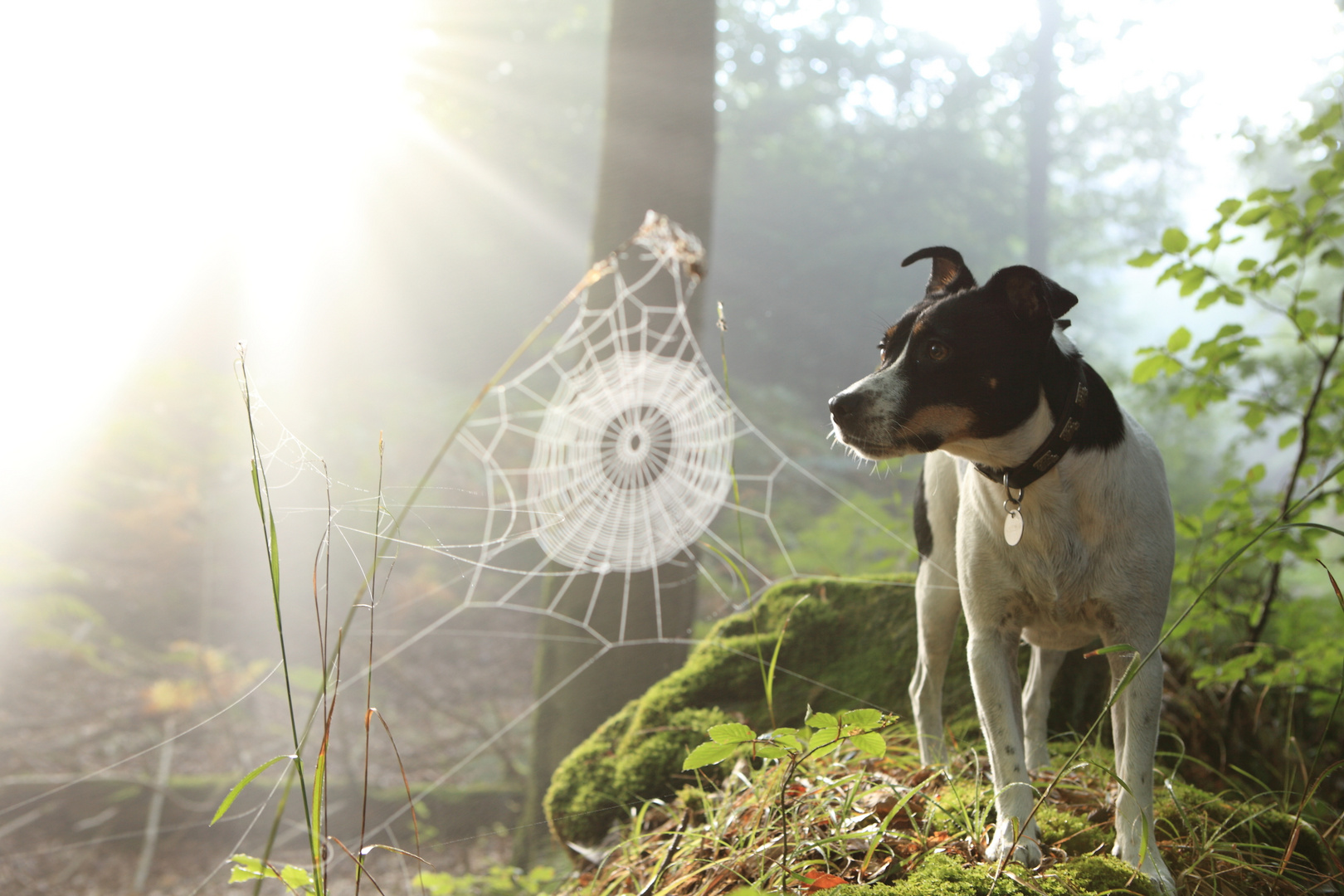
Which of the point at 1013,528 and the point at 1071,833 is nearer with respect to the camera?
the point at 1013,528

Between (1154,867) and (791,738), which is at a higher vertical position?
(791,738)

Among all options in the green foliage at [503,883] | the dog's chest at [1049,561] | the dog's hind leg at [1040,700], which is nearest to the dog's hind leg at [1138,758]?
the dog's chest at [1049,561]

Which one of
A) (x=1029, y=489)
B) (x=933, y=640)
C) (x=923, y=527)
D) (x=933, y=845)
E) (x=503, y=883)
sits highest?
(x=1029, y=489)

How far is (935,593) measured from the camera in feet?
8.02

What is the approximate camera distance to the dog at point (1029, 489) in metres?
1.70

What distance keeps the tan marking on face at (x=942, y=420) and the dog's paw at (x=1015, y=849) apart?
0.93 meters

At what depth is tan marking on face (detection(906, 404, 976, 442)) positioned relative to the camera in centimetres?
169

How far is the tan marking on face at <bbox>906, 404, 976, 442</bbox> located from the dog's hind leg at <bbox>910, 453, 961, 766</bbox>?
689 millimetres

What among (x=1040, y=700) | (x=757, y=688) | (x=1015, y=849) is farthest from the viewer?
(x=757, y=688)

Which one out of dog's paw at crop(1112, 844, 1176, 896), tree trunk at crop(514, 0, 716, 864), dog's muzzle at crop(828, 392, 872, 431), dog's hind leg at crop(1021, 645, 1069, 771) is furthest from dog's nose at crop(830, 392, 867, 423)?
tree trunk at crop(514, 0, 716, 864)

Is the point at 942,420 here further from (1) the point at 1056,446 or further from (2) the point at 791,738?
(2) the point at 791,738

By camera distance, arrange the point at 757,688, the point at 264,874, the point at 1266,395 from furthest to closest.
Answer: the point at 1266,395 < the point at 757,688 < the point at 264,874

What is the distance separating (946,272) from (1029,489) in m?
0.65

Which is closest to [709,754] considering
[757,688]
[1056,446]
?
[1056,446]
